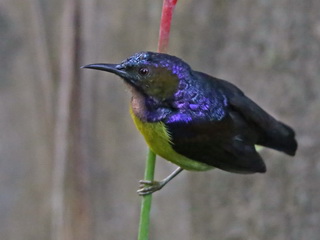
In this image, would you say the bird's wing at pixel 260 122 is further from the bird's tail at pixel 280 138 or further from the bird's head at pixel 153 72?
the bird's head at pixel 153 72

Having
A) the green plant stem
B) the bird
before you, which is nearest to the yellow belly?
the bird

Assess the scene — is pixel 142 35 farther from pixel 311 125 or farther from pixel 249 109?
pixel 249 109

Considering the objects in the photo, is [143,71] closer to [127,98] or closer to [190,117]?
[190,117]

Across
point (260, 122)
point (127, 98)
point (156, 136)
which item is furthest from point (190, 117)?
point (127, 98)

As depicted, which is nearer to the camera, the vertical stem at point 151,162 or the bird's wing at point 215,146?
the vertical stem at point 151,162

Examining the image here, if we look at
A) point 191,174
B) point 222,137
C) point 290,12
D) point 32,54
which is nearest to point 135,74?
point 222,137

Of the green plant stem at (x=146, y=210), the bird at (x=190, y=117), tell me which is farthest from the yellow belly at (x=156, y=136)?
the green plant stem at (x=146, y=210)

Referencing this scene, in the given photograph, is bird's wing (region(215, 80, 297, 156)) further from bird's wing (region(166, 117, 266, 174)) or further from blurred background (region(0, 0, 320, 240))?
blurred background (region(0, 0, 320, 240))
